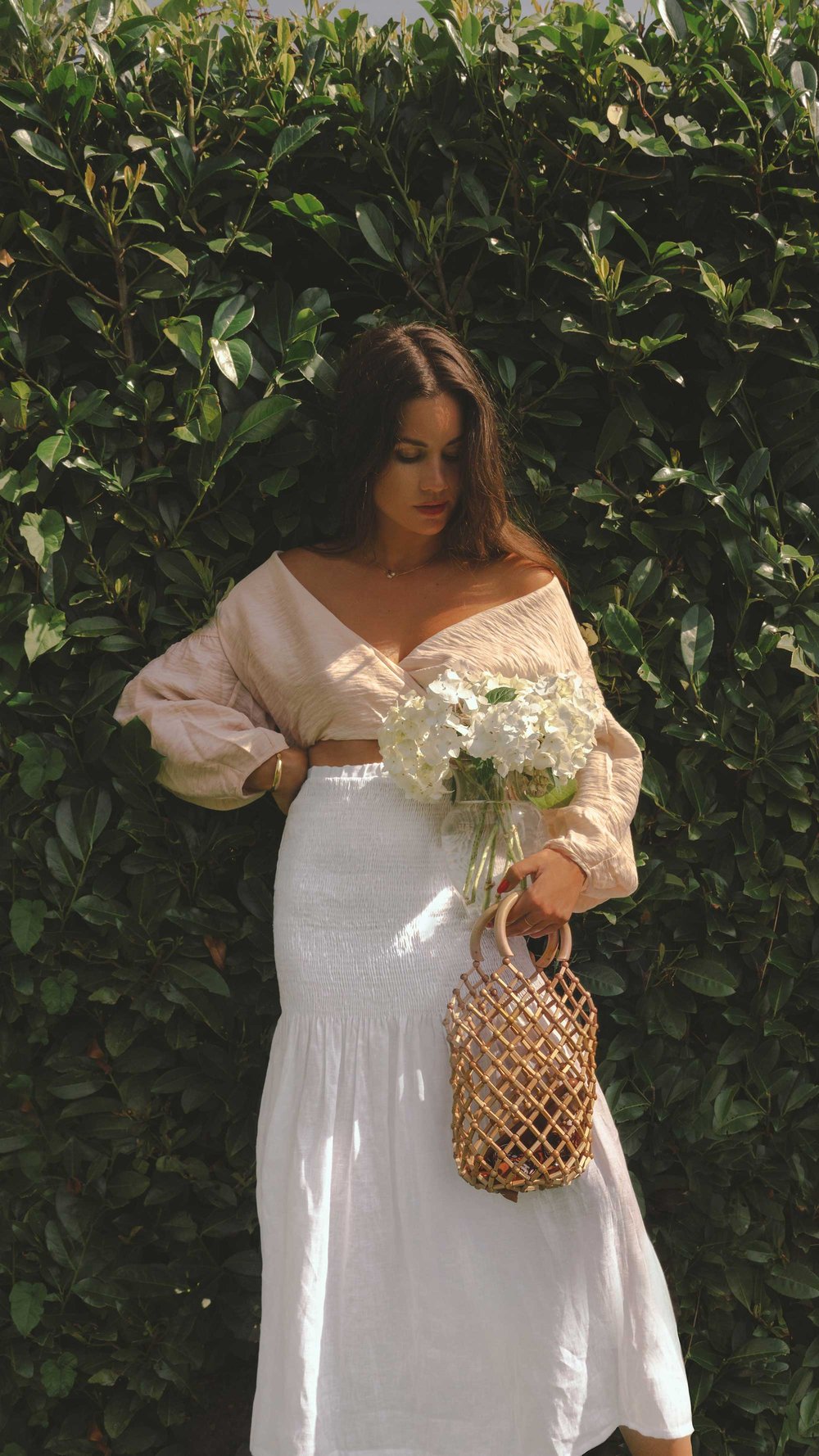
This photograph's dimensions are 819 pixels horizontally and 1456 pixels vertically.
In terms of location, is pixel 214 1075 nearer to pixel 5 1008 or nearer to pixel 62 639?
pixel 5 1008

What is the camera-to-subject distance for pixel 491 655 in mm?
2352

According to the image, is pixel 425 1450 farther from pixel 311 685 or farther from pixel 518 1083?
pixel 311 685

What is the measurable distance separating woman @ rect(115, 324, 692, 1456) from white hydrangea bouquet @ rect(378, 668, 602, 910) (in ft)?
0.26

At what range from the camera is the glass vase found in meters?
2.12

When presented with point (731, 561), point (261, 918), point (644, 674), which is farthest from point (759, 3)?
point (261, 918)

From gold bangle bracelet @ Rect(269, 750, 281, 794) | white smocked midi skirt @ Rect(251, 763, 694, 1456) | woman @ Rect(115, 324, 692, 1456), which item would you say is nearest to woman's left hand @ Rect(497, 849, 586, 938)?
woman @ Rect(115, 324, 692, 1456)

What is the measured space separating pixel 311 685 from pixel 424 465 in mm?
453

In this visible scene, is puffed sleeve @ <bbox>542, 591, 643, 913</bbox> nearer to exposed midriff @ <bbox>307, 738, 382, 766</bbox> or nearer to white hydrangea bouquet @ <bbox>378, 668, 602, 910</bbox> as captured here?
white hydrangea bouquet @ <bbox>378, 668, 602, 910</bbox>

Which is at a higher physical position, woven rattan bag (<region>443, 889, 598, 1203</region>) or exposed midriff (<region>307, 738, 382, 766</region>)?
exposed midriff (<region>307, 738, 382, 766</region>)

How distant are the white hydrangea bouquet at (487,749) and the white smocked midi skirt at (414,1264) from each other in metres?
0.16

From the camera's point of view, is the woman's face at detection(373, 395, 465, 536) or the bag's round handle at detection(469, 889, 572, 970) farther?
the woman's face at detection(373, 395, 465, 536)

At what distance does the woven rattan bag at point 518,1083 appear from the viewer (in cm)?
193

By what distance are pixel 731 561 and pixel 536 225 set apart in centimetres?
79

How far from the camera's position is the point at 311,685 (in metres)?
2.36
